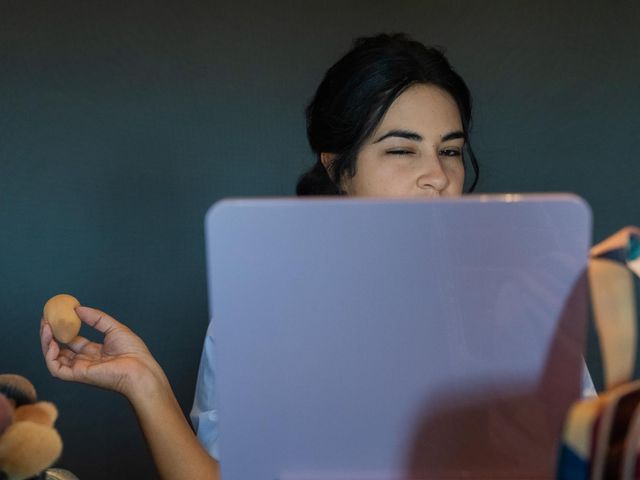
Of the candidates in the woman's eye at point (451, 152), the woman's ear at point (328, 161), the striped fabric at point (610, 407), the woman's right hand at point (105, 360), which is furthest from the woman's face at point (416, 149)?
the striped fabric at point (610, 407)

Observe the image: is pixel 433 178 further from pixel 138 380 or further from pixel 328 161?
pixel 138 380

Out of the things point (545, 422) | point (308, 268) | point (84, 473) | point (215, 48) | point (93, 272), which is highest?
point (215, 48)

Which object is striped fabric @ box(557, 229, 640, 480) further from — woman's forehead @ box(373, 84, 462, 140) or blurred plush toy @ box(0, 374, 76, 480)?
woman's forehead @ box(373, 84, 462, 140)

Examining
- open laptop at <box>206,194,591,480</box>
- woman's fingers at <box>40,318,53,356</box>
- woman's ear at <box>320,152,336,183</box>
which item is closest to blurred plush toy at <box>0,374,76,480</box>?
open laptop at <box>206,194,591,480</box>

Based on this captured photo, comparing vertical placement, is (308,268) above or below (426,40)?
below

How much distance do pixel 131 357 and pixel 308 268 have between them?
0.40 meters

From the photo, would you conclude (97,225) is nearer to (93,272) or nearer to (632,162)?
(93,272)

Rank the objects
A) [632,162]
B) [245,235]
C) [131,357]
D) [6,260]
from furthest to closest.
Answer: [632,162]
[6,260]
[131,357]
[245,235]

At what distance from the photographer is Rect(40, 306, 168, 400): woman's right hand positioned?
72 cm

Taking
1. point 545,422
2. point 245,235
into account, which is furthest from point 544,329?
point 245,235

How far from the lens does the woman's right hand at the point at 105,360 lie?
72 centimetres

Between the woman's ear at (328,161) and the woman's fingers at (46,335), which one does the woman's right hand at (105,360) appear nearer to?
the woman's fingers at (46,335)

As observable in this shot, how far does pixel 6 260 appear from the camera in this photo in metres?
1.41

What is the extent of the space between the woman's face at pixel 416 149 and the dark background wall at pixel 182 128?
0.46 m
